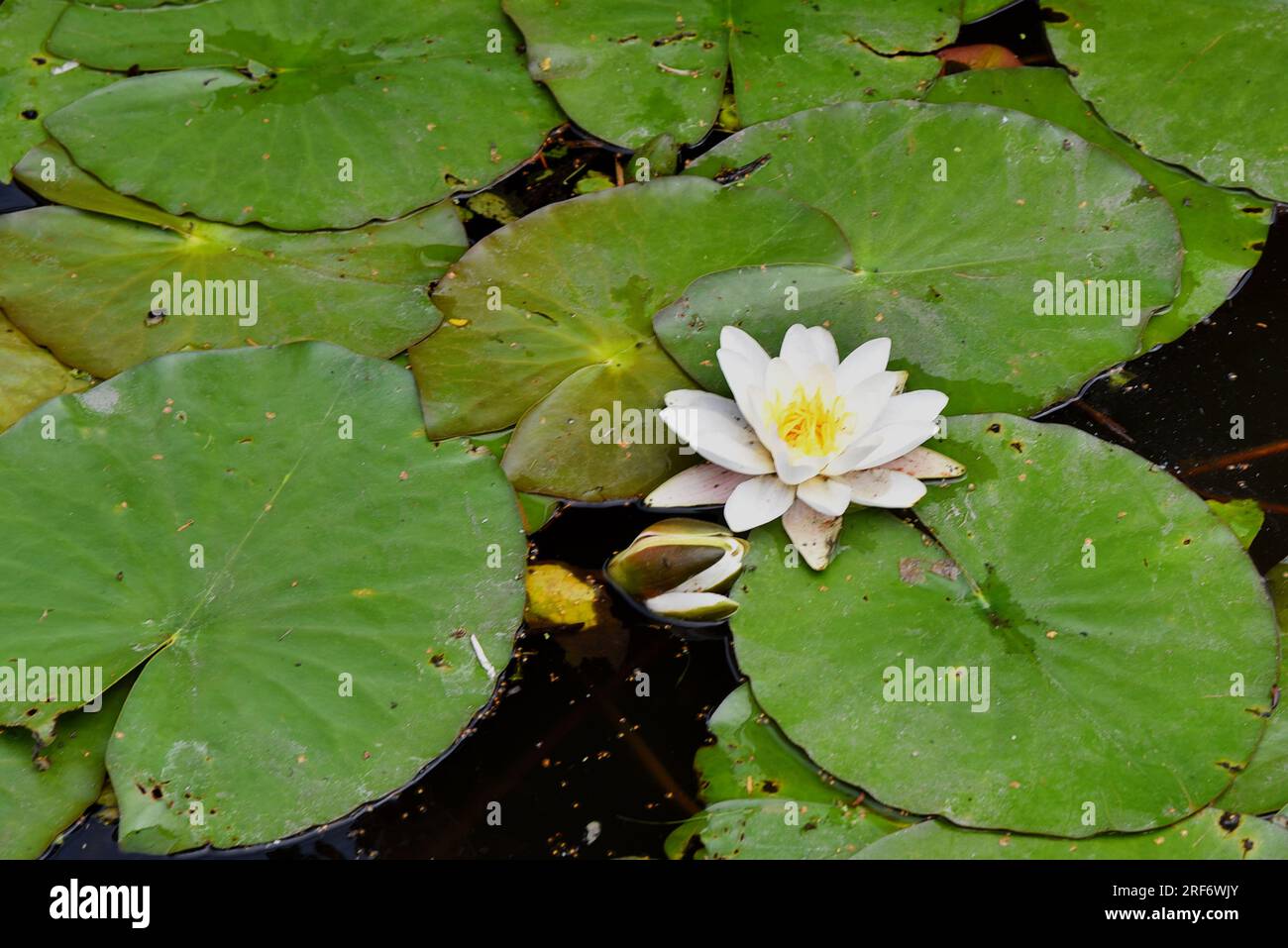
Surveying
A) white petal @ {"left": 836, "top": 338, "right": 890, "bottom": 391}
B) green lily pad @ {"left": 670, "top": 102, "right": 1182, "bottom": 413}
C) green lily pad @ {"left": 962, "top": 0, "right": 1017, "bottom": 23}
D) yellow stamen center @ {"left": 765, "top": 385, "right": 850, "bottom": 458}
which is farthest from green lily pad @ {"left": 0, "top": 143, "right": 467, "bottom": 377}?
green lily pad @ {"left": 962, "top": 0, "right": 1017, "bottom": 23}

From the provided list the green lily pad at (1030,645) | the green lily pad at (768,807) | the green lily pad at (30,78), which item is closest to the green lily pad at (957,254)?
the green lily pad at (1030,645)

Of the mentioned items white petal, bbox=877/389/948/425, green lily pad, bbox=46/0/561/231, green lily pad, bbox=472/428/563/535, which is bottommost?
green lily pad, bbox=472/428/563/535

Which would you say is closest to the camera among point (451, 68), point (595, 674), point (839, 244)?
point (595, 674)

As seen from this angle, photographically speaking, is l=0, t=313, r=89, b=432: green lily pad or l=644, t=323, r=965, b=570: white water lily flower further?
l=0, t=313, r=89, b=432: green lily pad

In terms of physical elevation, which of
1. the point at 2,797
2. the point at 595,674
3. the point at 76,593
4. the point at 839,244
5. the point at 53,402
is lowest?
the point at 2,797

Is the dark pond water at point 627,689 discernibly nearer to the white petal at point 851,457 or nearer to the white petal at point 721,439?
the white petal at point 721,439

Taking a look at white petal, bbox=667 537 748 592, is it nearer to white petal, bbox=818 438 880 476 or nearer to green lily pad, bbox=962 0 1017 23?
white petal, bbox=818 438 880 476

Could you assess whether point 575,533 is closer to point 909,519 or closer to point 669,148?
point 909,519
